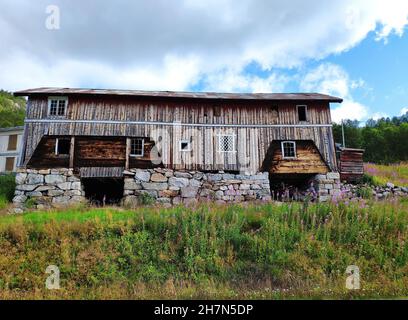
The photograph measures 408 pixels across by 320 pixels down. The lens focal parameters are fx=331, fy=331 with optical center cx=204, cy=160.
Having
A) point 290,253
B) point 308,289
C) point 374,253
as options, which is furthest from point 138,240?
point 374,253

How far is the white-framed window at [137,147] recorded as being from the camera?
22594mm

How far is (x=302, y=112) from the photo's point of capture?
24.5 meters

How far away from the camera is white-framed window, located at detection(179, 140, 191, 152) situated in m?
22.9

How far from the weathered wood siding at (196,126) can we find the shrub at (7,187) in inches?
127

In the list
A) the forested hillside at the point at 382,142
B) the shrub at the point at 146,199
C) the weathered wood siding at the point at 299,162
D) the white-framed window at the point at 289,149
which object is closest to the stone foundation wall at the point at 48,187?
the shrub at the point at 146,199

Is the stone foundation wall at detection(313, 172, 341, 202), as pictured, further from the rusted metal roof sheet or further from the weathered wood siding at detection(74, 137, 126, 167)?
the weathered wood siding at detection(74, 137, 126, 167)

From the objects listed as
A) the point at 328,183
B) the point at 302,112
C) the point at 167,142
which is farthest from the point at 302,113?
the point at 167,142

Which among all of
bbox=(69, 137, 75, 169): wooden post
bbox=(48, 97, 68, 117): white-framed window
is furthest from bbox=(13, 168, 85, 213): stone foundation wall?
bbox=(48, 97, 68, 117): white-framed window

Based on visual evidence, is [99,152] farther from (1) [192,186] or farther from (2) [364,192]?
(2) [364,192]

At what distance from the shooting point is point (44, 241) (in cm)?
1071

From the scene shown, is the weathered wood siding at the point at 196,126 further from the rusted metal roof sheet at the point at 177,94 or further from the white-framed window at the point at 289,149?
the rusted metal roof sheet at the point at 177,94

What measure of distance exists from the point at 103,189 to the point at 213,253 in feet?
55.2
